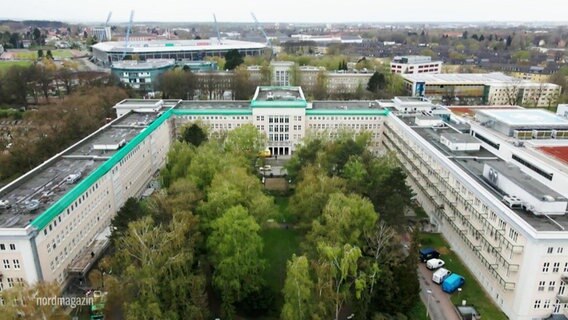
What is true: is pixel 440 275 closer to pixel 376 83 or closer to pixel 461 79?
pixel 376 83

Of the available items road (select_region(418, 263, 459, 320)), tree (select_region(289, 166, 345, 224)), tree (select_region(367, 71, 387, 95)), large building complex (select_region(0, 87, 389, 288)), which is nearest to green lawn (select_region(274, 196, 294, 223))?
tree (select_region(289, 166, 345, 224))

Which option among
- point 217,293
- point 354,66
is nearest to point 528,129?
point 217,293

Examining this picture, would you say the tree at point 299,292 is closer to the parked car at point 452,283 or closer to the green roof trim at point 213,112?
the parked car at point 452,283

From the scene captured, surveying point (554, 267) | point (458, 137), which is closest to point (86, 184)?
point (554, 267)

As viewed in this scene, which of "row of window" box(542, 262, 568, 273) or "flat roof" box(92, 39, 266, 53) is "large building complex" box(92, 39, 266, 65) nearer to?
"flat roof" box(92, 39, 266, 53)

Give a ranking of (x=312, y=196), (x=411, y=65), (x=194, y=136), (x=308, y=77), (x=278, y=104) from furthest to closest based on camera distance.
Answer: (x=411, y=65)
(x=308, y=77)
(x=278, y=104)
(x=194, y=136)
(x=312, y=196)

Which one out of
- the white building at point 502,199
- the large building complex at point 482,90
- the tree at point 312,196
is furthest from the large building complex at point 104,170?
the large building complex at point 482,90
